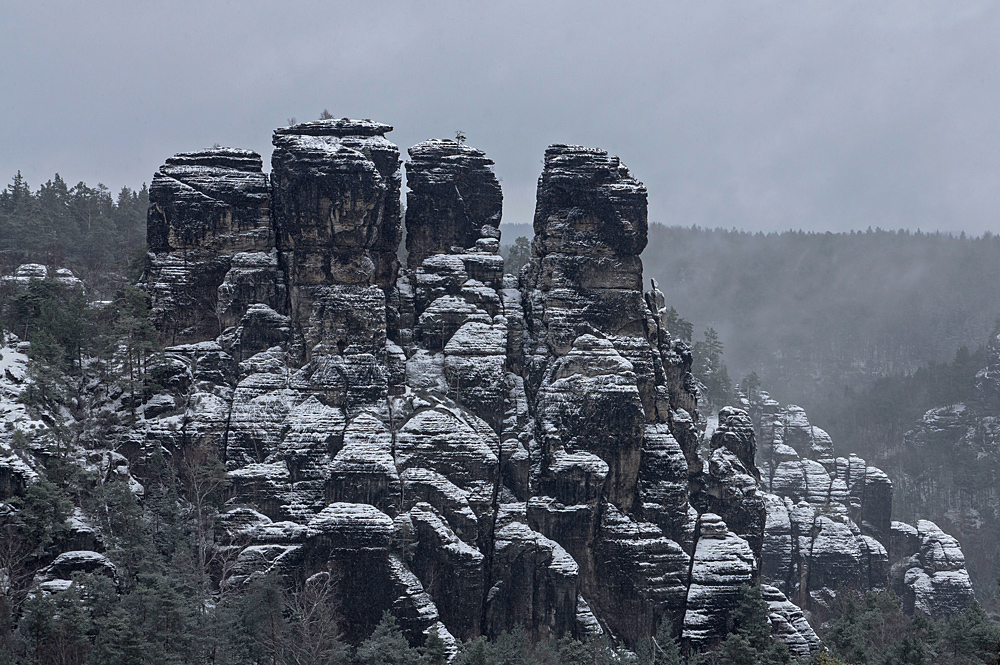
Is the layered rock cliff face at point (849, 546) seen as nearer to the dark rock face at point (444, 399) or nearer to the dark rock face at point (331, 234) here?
the dark rock face at point (444, 399)

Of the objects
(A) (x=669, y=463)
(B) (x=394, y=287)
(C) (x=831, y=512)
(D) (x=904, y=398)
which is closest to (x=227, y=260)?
(B) (x=394, y=287)

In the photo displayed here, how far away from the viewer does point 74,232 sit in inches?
3900

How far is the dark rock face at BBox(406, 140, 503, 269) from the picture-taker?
6819 centimetres

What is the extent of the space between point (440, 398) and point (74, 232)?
51952mm

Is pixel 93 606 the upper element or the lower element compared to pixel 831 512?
lower

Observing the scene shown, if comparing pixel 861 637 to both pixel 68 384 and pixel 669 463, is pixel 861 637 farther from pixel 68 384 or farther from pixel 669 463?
pixel 68 384

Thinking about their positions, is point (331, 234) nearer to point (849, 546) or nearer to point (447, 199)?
point (447, 199)

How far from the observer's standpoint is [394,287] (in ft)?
218

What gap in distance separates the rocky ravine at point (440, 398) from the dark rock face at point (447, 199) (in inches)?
5.6

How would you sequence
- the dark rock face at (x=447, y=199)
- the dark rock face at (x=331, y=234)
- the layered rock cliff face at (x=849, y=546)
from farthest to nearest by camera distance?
1. the layered rock cliff face at (x=849, y=546)
2. the dark rock face at (x=447, y=199)
3. the dark rock face at (x=331, y=234)

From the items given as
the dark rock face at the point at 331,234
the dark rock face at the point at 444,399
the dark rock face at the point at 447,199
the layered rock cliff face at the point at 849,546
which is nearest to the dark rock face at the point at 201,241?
the dark rock face at the point at 444,399

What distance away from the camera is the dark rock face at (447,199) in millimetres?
68188

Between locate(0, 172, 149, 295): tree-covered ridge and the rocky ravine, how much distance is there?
14.3 metres

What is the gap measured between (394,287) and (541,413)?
12055 mm
